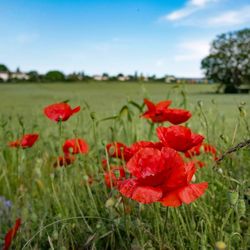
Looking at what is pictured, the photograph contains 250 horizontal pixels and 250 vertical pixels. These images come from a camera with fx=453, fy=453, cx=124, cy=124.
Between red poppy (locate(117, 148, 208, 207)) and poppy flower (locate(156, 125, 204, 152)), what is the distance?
0.07m

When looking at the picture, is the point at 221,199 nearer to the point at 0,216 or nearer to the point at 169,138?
the point at 169,138

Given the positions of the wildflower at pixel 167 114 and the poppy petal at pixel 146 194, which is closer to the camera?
the poppy petal at pixel 146 194

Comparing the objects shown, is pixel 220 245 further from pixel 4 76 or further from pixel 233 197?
pixel 4 76

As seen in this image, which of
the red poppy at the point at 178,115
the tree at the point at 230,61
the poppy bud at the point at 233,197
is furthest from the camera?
the tree at the point at 230,61

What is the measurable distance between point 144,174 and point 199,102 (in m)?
0.47

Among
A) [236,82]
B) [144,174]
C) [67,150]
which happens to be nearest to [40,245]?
[67,150]

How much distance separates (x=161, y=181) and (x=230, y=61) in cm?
1272

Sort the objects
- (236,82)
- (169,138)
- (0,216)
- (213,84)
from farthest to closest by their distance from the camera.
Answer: (213,84) < (236,82) < (0,216) < (169,138)

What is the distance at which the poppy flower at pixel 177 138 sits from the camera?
2.21ft

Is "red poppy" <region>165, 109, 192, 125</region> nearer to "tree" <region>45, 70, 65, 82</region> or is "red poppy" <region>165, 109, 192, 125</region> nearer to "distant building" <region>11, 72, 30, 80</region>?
"tree" <region>45, 70, 65, 82</region>

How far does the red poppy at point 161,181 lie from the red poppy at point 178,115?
298 mm

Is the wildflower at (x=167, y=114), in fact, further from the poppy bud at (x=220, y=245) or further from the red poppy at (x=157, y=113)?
the poppy bud at (x=220, y=245)

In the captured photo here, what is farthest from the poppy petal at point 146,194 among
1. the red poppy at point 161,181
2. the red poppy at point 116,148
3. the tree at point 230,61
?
the tree at point 230,61

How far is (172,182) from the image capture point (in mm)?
555
